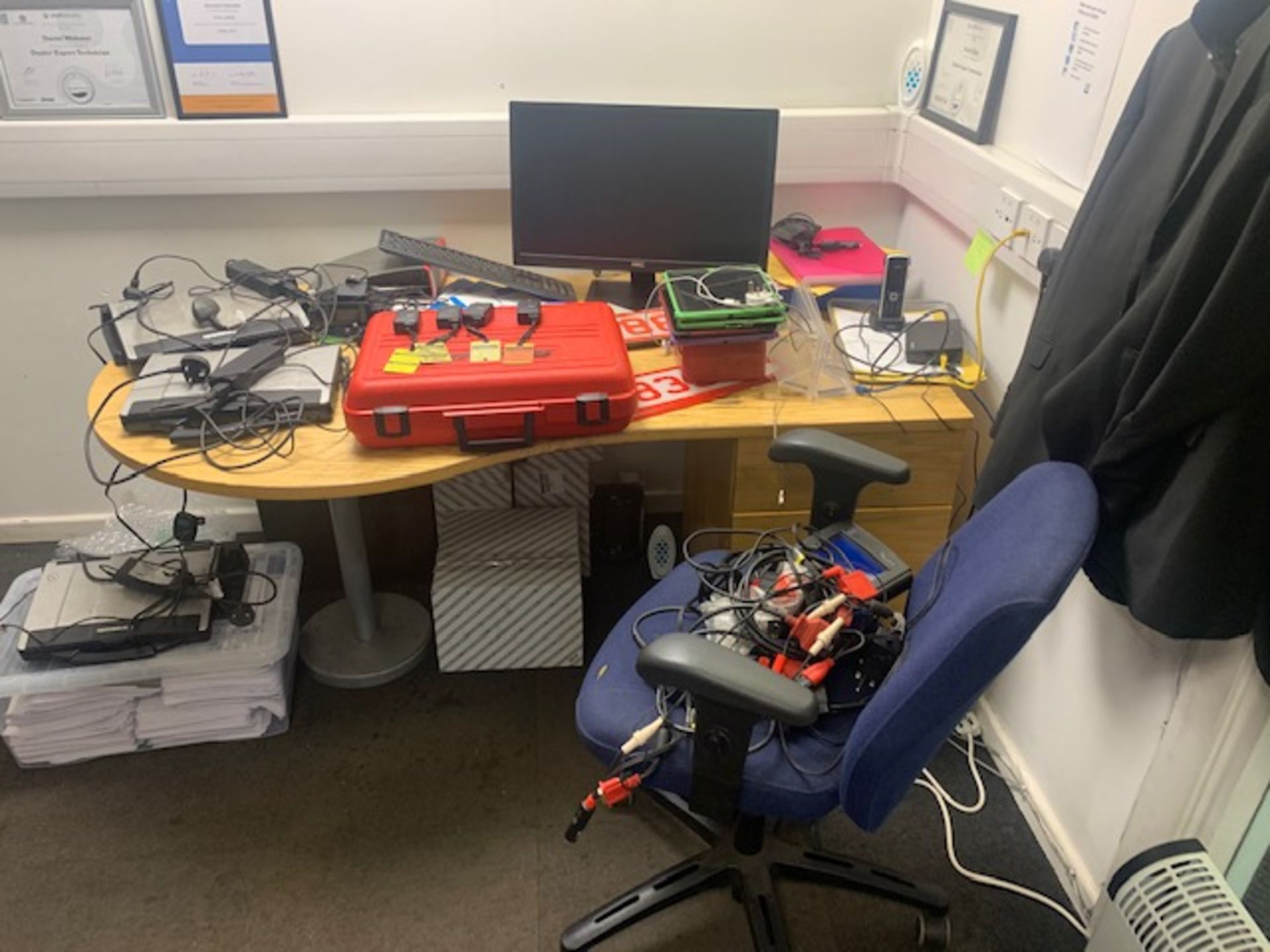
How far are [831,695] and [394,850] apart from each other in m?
0.91

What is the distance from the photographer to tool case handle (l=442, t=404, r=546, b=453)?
5.14 feet

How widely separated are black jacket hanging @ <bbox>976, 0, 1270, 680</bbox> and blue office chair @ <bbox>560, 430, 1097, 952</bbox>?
0.33 feet

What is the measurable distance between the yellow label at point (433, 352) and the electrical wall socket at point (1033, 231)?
1045 millimetres

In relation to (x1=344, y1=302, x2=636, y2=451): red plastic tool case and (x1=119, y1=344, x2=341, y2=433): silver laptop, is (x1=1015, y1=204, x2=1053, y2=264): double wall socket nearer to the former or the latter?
(x1=344, y1=302, x2=636, y2=451): red plastic tool case

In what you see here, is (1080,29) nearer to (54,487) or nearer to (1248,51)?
(1248,51)

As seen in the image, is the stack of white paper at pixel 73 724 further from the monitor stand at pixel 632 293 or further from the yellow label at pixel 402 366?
the monitor stand at pixel 632 293

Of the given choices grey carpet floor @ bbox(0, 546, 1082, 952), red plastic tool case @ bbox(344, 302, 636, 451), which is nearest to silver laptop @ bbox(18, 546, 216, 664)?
grey carpet floor @ bbox(0, 546, 1082, 952)

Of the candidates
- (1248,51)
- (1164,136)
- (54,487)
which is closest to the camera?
(1248,51)

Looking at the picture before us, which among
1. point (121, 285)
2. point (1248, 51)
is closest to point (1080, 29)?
point (1248, 51)

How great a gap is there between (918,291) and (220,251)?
1.69 meters

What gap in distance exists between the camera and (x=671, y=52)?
2137 mm

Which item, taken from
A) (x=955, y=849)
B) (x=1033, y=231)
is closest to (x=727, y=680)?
(x=955, y=849)

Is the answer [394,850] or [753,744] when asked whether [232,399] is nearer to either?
[394,850]

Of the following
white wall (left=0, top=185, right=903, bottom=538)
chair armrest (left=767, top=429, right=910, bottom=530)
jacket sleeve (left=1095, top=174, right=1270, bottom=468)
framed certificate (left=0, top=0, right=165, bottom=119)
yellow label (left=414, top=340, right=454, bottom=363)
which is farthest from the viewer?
white wall (left=0, top=185, right=903, bottom=538)
